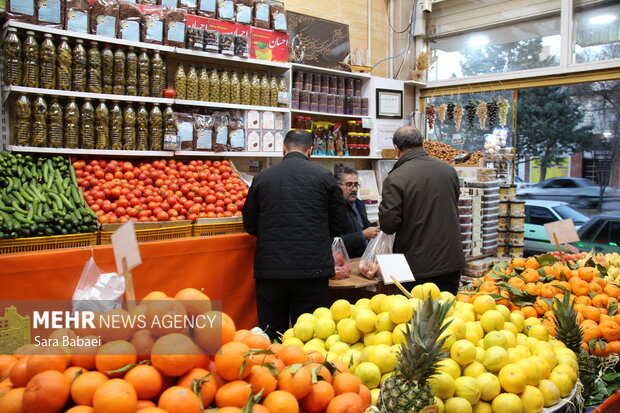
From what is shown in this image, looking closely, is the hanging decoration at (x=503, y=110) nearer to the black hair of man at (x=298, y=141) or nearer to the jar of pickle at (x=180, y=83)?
the black hair of man at (x=298, y=141)

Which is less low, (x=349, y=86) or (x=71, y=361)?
(x=349, y=86)

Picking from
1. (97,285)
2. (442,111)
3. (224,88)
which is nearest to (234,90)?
(224,88)

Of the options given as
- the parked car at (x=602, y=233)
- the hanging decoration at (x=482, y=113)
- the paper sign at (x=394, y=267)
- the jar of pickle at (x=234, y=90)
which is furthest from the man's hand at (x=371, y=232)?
the hanging decoration at (x=482, y=113)

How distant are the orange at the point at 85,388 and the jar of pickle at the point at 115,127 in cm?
327

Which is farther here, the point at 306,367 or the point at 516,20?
the point at 516,20

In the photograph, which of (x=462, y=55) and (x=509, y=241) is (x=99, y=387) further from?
(x=462, y=55)

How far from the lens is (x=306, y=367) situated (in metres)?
1.40

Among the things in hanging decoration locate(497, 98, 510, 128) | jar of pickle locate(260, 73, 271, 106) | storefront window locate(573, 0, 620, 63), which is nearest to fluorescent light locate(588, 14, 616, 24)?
storefront window locate(573, 0, 620, 63)

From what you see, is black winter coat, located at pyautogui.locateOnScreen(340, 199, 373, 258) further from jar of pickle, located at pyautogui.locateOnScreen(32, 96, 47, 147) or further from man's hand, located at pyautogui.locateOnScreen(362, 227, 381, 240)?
jar of pickle, located at pyautogui.locateOnScreen(32, 96, 47, 147)

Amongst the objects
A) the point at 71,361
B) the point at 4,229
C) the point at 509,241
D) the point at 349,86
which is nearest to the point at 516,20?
the point at 349,86

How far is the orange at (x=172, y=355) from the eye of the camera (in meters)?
1.17

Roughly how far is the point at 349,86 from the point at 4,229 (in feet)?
13.7

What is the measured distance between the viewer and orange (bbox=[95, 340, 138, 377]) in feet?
3.82

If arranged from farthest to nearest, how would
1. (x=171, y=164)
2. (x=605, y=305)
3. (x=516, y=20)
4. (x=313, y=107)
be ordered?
(x=516, y=20) → (x=313, y=107) → (x=171, y=164) → (x=605, y=305)
